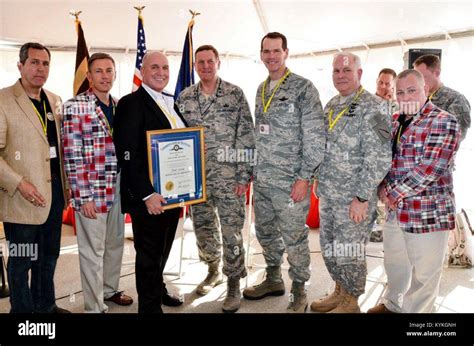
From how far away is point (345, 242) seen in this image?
2.62m

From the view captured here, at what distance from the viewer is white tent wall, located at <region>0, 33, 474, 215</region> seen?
5281 millimetres

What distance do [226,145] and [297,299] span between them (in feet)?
4.06

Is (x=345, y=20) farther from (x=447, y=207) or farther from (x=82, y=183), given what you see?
(x=82, y=183)

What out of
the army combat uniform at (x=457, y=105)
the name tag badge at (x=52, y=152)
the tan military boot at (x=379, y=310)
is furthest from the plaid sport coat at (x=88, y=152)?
the army combat uniform at (x=457, y=105)

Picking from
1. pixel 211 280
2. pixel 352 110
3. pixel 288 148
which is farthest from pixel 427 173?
pixel 211 280

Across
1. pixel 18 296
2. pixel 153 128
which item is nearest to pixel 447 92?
pixel 153 128

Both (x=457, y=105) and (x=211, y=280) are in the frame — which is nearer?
(x=457, y=105)

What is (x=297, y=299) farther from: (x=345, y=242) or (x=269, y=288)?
(x=345, y=242)

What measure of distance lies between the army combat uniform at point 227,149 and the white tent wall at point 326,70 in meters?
3.35

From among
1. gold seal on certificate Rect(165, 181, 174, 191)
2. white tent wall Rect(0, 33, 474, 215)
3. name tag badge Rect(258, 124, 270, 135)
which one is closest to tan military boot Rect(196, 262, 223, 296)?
gold seal on certificate Rect(165, 181, 174, 191)

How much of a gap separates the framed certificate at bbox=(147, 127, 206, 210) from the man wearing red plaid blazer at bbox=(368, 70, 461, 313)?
1.24 m

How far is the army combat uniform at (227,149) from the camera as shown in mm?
2846

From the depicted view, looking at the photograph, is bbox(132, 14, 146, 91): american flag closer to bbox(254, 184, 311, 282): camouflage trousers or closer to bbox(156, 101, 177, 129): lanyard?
bbox(156, 101, 177, 129): lanyard

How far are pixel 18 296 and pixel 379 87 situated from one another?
151 inches
